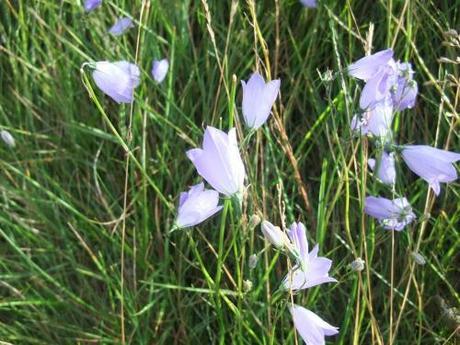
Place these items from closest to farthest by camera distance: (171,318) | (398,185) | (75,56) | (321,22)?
(398,185) → (171,318) → (321,22) → (75,56)

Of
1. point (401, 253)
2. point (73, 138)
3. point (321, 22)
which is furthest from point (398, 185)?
point (73, 138)

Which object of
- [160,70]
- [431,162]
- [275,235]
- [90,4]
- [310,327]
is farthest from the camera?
[160,70]

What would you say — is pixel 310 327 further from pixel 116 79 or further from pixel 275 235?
pixel 116 79

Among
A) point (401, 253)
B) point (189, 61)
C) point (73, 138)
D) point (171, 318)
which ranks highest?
point (189, 61)

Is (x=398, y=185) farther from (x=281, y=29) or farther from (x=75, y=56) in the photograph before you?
(x=75, y=56)

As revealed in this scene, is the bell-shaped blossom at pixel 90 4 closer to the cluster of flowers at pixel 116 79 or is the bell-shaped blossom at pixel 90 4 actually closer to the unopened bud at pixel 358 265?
the cluster of flowers at pixel 116 79

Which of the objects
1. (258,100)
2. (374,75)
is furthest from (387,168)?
(258,100)

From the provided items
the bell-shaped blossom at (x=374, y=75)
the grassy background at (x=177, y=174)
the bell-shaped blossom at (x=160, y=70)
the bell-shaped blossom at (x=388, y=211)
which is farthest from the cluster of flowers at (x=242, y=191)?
the bell-shaped blossom at (x=160, y=70)
